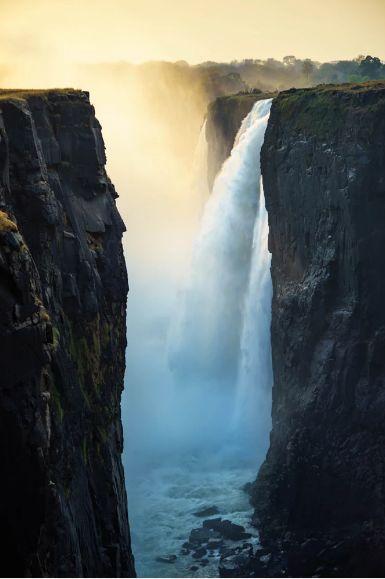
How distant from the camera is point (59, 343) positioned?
35156 millimetres

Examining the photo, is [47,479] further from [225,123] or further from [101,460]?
[225,123]

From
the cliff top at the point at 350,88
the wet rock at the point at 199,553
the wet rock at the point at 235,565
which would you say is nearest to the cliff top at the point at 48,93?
the cliff top at the point at 350,88

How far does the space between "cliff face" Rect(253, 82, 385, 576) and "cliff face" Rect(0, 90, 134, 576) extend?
13.6 meters

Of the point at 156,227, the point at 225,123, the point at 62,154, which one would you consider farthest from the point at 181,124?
the point at 62,154

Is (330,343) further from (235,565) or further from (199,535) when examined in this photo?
(199,535)

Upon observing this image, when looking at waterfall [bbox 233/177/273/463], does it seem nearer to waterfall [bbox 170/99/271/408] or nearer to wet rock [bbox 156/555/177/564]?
waterfall [bbox 170/99/271/408]

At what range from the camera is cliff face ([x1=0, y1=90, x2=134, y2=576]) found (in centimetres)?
2581

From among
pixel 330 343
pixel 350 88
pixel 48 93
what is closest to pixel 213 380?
pixel 330 343

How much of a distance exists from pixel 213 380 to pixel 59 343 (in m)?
42.7

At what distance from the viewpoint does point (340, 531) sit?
175 ft

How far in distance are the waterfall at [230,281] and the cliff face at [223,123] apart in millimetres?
5879

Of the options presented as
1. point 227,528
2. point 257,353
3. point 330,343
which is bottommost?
point 227,528

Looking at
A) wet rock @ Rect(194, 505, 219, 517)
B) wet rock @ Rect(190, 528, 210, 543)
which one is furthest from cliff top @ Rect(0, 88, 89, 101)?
wet rock @ Rect(194, 505, 219, 517)

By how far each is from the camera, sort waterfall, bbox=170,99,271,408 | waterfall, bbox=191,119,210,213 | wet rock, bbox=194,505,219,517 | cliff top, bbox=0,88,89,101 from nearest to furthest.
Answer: cliff top, bbox=0,88,89,101 < wet rock, bbox=194,505,219,517 < waterfall, bbox=170,99,271,408 < waterfall, bbox=191,119,210,213
